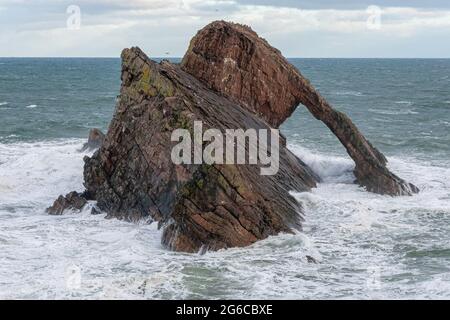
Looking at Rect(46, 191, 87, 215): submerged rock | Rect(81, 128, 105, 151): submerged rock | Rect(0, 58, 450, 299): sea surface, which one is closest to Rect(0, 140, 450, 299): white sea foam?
Rect(0, 58, 450, 299): sea surface

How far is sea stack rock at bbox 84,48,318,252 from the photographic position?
2116cm

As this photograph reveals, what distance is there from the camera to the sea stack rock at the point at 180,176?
2116 centimetres

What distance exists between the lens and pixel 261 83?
1149 inches

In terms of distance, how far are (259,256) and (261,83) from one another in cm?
1071

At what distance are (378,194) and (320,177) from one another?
351 cm

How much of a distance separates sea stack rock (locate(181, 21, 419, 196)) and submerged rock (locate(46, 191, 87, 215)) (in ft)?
22.8

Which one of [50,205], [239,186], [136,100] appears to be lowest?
[50,205]

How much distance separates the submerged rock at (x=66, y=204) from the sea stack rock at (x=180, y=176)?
0.55 m

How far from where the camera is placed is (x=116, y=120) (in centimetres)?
2611

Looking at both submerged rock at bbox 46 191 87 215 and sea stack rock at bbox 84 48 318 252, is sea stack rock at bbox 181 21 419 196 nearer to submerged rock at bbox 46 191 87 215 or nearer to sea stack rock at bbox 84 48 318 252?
sea stack rock at bbox 84 48 318 252

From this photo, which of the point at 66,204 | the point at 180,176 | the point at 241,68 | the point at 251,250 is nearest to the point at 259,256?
the point at 251,250

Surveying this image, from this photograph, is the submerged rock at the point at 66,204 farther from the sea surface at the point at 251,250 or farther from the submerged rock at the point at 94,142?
the submerged rock at the point at 94,142
